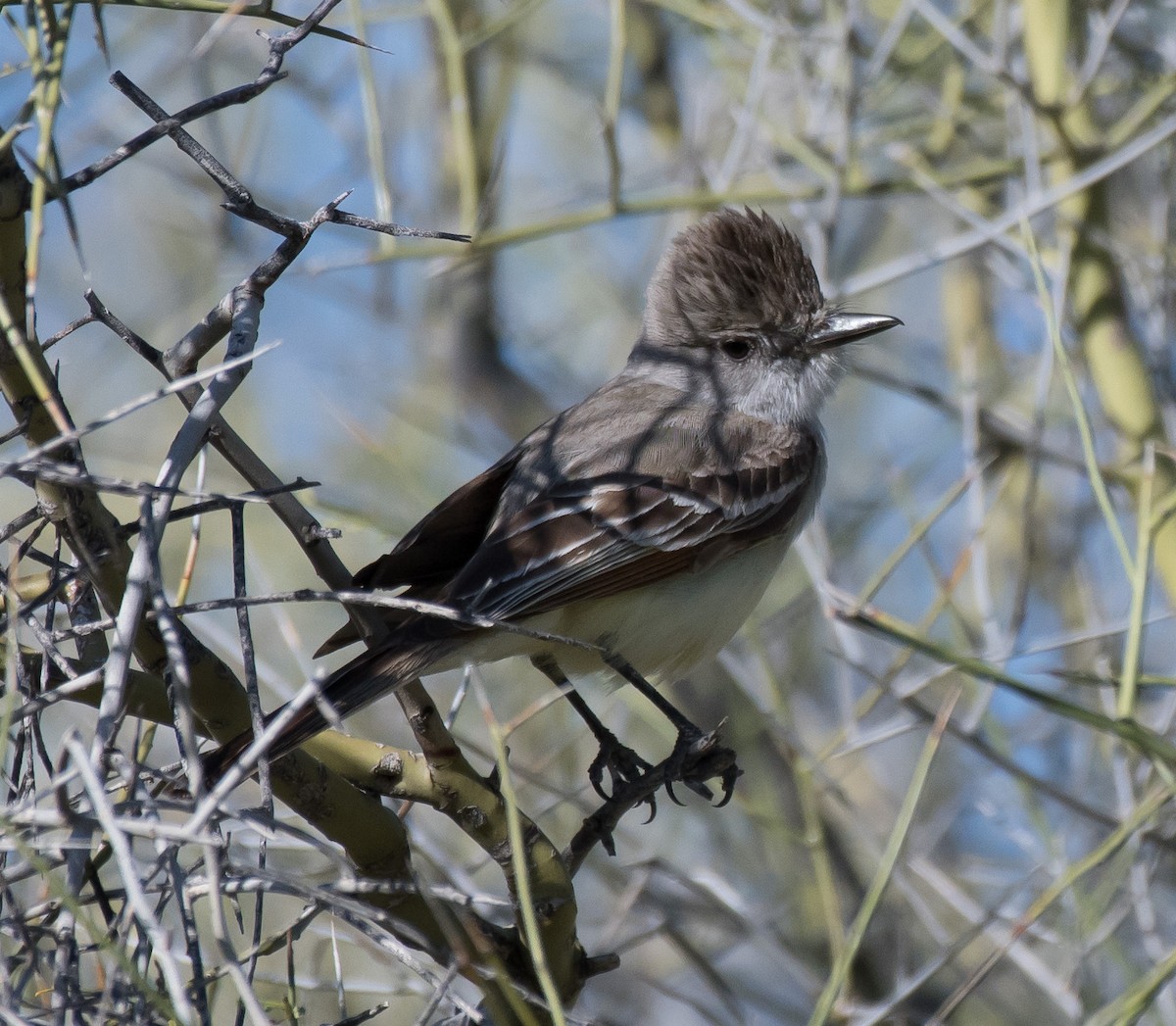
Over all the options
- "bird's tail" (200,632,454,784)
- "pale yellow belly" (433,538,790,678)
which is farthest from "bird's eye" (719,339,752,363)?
"bird's tail" (200,632,454,784)

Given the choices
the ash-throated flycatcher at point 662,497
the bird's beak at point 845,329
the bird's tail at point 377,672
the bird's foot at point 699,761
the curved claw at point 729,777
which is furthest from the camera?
the bird's beak at point 845,329

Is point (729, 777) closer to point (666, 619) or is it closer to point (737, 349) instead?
point (666, 619)

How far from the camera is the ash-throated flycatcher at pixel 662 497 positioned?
11.1 ft

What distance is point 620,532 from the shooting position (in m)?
3.61

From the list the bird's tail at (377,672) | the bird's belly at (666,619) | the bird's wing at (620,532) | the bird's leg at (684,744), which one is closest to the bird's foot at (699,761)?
the bird's leg at (684,744)

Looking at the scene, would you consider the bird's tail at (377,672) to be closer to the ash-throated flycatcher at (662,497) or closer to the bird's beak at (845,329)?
the ash-throated flycatcher at (662,497)

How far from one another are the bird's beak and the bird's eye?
0.20m

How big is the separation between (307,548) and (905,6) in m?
3.10

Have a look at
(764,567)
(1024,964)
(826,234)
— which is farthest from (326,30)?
(1024,964)

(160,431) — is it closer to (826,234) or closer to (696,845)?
(696,845)

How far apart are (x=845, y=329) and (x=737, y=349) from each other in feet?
1.17

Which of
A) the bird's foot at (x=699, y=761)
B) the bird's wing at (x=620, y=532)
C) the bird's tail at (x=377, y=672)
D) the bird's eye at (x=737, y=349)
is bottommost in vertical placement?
the bird's foot at (x=699, y=761)

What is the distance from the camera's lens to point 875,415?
7.10 m

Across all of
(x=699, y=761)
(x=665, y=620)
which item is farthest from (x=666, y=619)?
(x=699, y=761)
